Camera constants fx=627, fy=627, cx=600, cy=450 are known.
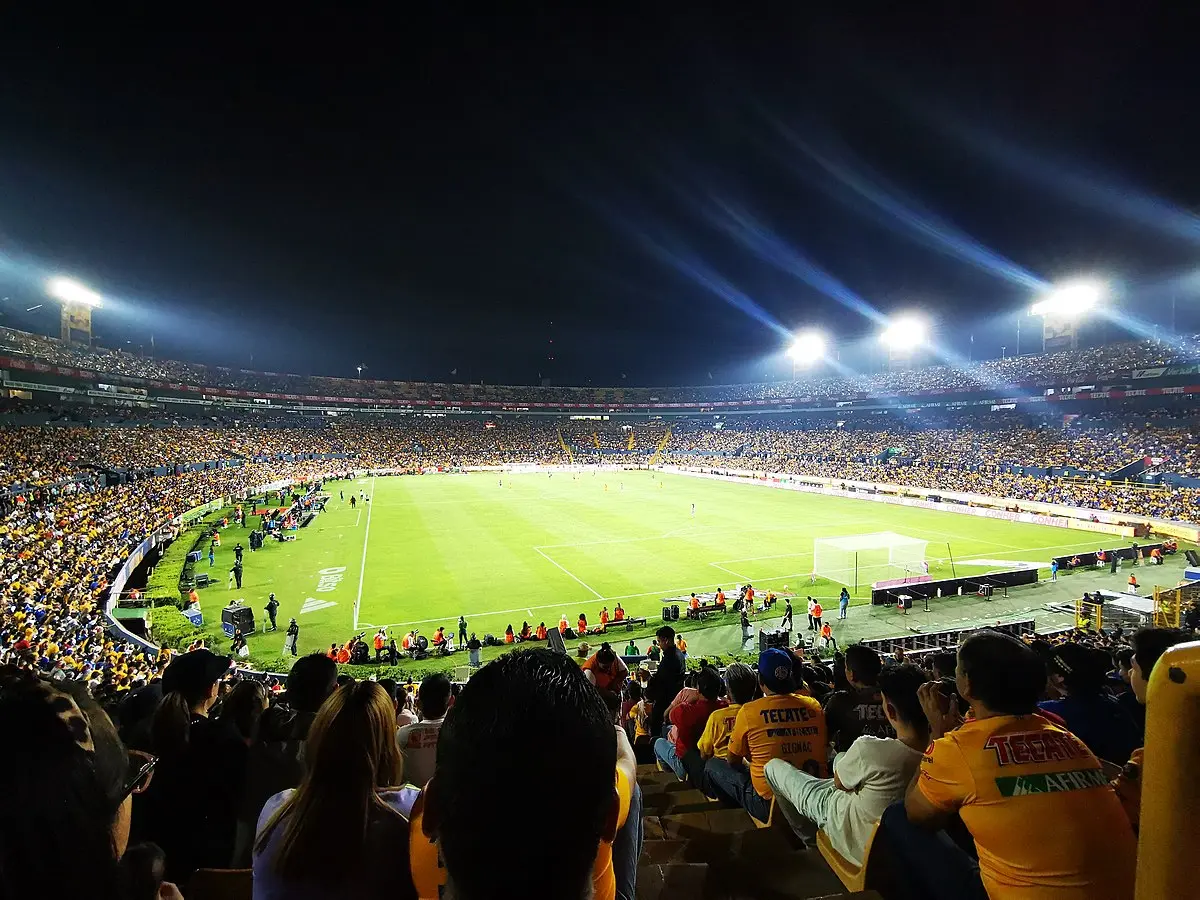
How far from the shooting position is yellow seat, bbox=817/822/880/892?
3.17 m

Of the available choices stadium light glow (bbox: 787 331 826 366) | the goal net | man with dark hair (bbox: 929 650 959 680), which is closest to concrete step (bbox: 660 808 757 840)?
man with dark hair (bbox: 929 650 959 680)

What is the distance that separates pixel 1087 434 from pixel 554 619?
196 ft

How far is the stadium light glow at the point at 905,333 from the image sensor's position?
282 ft

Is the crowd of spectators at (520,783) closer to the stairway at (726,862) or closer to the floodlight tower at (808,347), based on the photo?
the stairway at (726,862)

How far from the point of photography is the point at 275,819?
220 cm

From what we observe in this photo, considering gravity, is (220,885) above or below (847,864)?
above

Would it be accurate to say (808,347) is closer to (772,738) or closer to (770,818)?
(772,738)

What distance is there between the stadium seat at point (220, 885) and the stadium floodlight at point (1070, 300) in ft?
266

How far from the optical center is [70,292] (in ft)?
207

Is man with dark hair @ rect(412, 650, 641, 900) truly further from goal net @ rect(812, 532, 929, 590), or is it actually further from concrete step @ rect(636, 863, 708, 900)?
goal net @ rect(812, 532, 929, 590)

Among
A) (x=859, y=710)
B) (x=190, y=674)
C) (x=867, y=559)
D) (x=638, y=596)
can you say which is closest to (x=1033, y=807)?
(x=859, y=710)

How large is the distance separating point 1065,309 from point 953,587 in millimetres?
66927

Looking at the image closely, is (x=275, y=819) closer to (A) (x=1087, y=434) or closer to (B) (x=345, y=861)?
(B) (x=345, y=861)

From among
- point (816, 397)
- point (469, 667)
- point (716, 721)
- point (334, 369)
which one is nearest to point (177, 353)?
point (334, 369)
